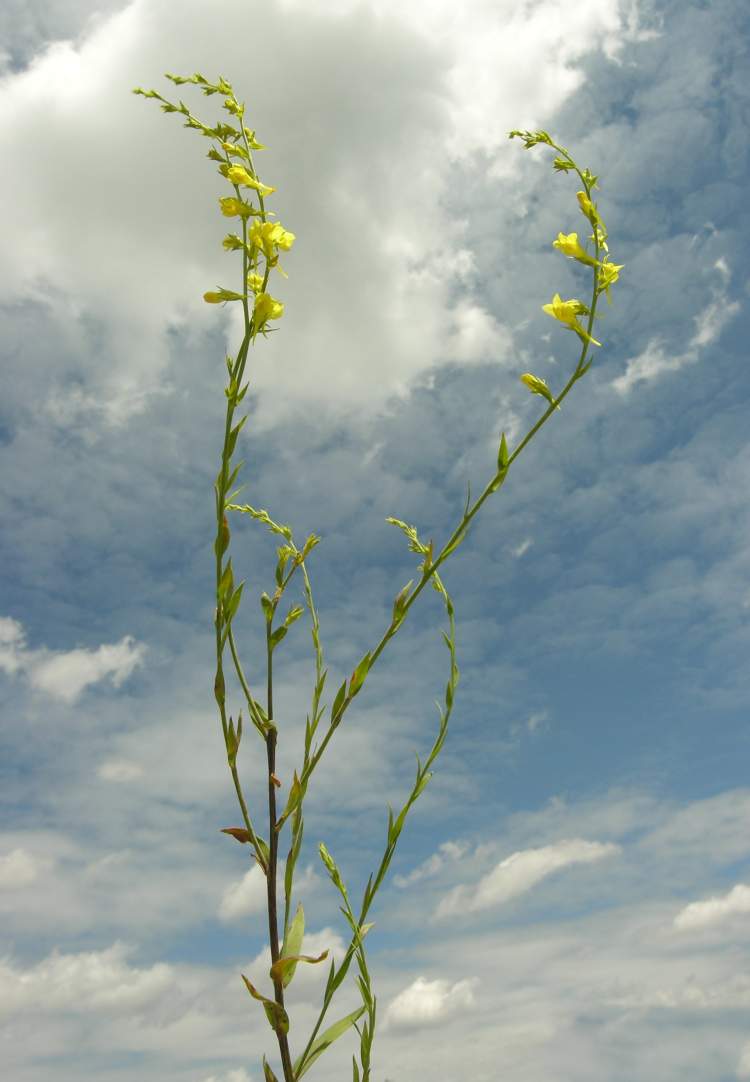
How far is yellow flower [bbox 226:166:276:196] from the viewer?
242 cm

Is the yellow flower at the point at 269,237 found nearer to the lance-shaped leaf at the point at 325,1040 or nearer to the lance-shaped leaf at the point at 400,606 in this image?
the lance-shaped leaf at the point at 400,606

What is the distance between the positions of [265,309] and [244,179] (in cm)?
40

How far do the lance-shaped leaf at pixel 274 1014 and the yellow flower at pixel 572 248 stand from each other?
2347 millimetres

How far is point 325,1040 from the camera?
2.33m

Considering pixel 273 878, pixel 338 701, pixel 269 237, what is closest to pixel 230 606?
pixel 338 701

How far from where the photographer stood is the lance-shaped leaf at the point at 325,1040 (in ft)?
7.49

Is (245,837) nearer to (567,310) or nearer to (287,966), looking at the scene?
(287,966)

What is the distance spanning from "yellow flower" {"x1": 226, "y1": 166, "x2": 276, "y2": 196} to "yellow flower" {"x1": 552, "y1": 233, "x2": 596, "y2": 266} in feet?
3.02

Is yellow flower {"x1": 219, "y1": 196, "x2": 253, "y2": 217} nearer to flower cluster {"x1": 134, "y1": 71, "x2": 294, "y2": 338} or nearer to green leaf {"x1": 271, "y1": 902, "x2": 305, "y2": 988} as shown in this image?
flower cluster {"x1": 134, "y1": 71, "x2": 294, "y2": 338}

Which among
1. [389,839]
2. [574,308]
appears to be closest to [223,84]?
[574,308]

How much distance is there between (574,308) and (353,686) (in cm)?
134

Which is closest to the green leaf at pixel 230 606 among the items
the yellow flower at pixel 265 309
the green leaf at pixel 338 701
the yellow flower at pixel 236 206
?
the green leaf at pixel 338 701

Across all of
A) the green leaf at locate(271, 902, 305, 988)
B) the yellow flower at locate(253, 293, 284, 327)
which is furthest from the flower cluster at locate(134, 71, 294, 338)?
the green leaf at locate(271, 902, 305, 988)

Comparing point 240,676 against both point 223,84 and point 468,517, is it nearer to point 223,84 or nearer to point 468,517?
point 468,517
